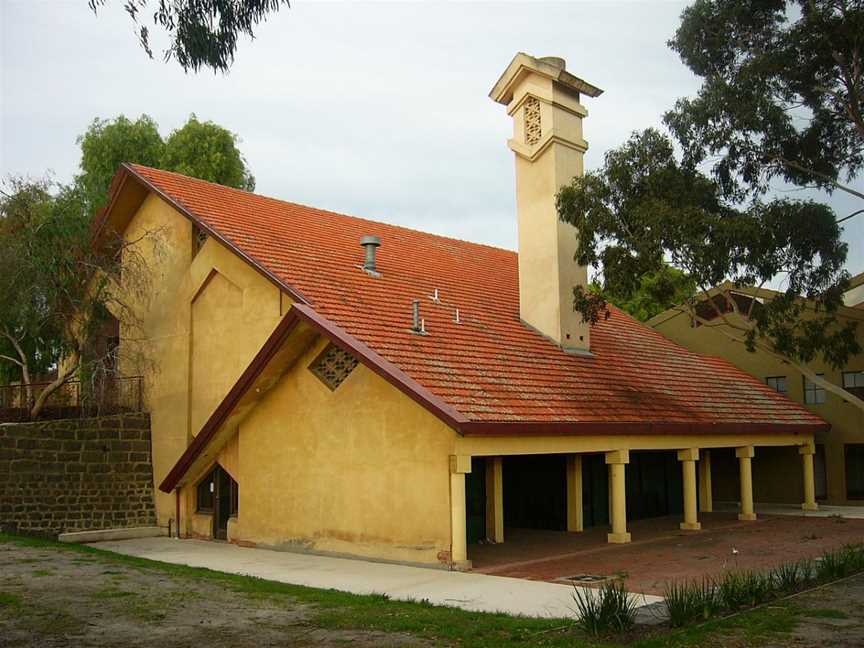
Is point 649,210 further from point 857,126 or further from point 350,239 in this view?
point 350,239

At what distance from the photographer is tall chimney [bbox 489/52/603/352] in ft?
66.6

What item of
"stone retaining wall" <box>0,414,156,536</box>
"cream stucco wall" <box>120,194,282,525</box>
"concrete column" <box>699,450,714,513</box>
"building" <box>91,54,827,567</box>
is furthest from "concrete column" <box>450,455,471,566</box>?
"concrete column" <box>699,450,714,513</box>

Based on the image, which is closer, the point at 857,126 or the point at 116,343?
the point at 857,126

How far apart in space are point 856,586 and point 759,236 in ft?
25.7

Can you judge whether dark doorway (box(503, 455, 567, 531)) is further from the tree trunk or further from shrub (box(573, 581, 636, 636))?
shrub (box(573, 581, 636, 636))

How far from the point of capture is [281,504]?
55.4 ft

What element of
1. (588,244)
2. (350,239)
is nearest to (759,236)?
(588,244)

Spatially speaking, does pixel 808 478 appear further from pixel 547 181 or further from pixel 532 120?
pixel 532 120

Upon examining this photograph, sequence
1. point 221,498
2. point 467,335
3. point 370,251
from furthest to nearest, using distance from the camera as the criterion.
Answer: point 370,251
point 221,498
point 467,335

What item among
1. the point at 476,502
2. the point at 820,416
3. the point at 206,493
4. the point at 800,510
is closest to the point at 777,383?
the point at 820,416

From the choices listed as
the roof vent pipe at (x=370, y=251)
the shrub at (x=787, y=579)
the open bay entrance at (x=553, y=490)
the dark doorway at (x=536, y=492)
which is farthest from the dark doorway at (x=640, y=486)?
the shrub at (x=787, y=579)

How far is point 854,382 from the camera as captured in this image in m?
24.6

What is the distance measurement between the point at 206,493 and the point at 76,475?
2.75 metres

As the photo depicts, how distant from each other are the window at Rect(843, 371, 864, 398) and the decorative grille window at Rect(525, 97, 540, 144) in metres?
11.4
